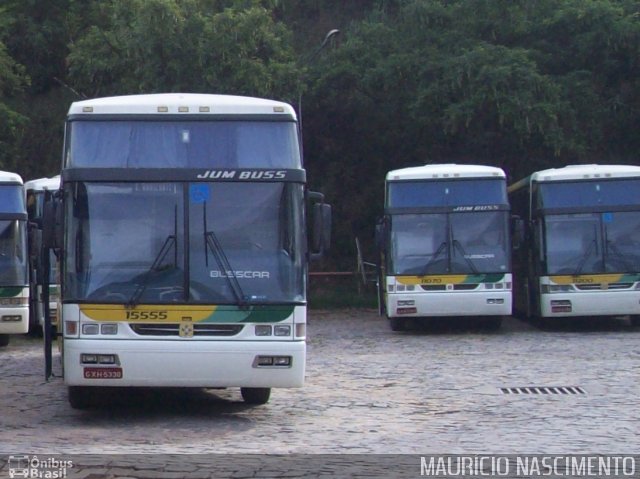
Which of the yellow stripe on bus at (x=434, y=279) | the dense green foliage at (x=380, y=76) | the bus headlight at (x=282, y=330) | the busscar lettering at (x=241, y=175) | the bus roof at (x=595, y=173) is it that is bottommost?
the bus headlight at (x=282, y=330)

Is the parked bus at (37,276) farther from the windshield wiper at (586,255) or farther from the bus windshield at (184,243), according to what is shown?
the windshield wiper at (586,255)

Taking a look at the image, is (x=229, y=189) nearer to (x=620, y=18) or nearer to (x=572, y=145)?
(x=572, y=145)

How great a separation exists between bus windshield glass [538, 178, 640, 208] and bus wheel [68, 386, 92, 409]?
1291 cm

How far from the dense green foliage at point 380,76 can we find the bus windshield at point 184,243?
17246 mm

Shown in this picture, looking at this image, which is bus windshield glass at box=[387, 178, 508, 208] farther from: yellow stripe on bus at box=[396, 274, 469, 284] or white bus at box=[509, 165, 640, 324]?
yellow stripe on bus at box=[396, 274, 469, 284]

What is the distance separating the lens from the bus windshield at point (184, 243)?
11383 mm

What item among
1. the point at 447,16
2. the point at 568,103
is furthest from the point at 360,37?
the point at 568,103

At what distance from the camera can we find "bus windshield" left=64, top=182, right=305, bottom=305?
11.4 m

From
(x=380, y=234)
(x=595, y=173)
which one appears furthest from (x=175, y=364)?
(x=595, y=173)

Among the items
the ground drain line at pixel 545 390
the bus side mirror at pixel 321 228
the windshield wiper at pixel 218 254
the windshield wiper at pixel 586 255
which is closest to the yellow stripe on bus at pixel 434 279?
the windshield wiper at pixel 586 255

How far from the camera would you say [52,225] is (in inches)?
454

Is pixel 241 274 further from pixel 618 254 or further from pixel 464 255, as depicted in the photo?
pixel 618 254

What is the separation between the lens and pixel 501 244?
22328 mm

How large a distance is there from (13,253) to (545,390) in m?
10.8
